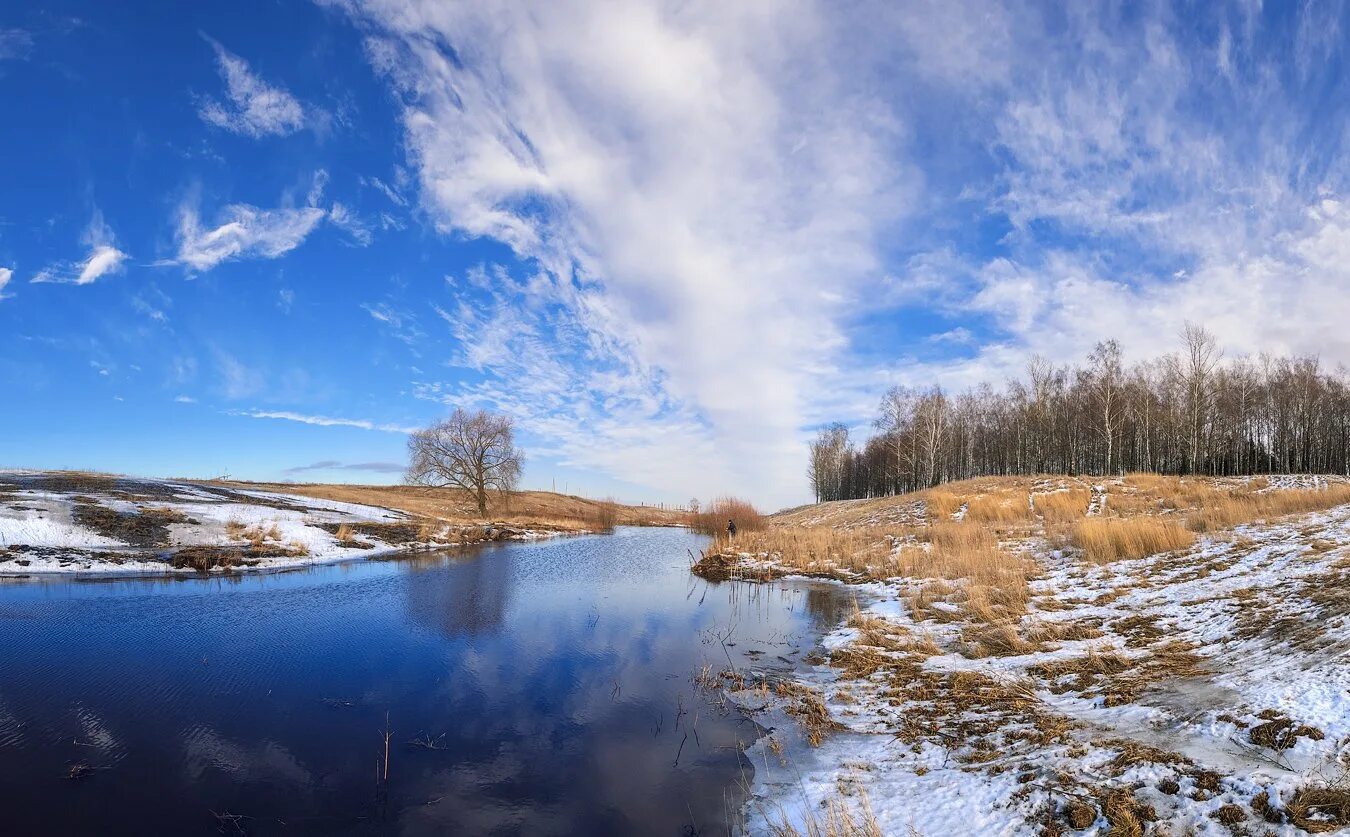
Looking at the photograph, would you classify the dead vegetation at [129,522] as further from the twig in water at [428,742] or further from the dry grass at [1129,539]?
the dry grass at [1129,539]

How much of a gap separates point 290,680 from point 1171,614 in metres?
13.7

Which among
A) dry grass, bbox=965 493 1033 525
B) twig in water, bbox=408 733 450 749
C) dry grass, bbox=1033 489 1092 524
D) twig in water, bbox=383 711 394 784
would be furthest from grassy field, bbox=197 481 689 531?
twig in water, bbox=408 733 450 749

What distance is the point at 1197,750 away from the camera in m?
4.75

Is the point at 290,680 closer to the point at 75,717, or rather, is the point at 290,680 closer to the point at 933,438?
the point at 75,717

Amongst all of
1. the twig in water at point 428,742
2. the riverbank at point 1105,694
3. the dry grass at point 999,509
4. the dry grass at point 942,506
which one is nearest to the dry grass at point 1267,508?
the riverbank at point 1105,694

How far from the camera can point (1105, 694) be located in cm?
664

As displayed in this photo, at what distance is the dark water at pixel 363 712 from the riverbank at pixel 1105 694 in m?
1.47

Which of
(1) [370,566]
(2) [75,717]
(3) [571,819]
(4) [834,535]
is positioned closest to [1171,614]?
(3) [571,819]

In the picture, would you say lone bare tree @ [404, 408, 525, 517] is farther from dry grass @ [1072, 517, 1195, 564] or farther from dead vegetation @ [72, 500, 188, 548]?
dry grass @ [1072, 517, 1195, 564]

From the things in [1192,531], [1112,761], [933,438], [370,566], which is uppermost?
[933,438]

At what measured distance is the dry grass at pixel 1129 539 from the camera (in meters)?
14.0

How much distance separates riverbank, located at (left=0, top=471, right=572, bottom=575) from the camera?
18906mm

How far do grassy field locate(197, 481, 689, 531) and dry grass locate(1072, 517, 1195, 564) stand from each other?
128ft

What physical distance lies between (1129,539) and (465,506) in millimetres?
54686
